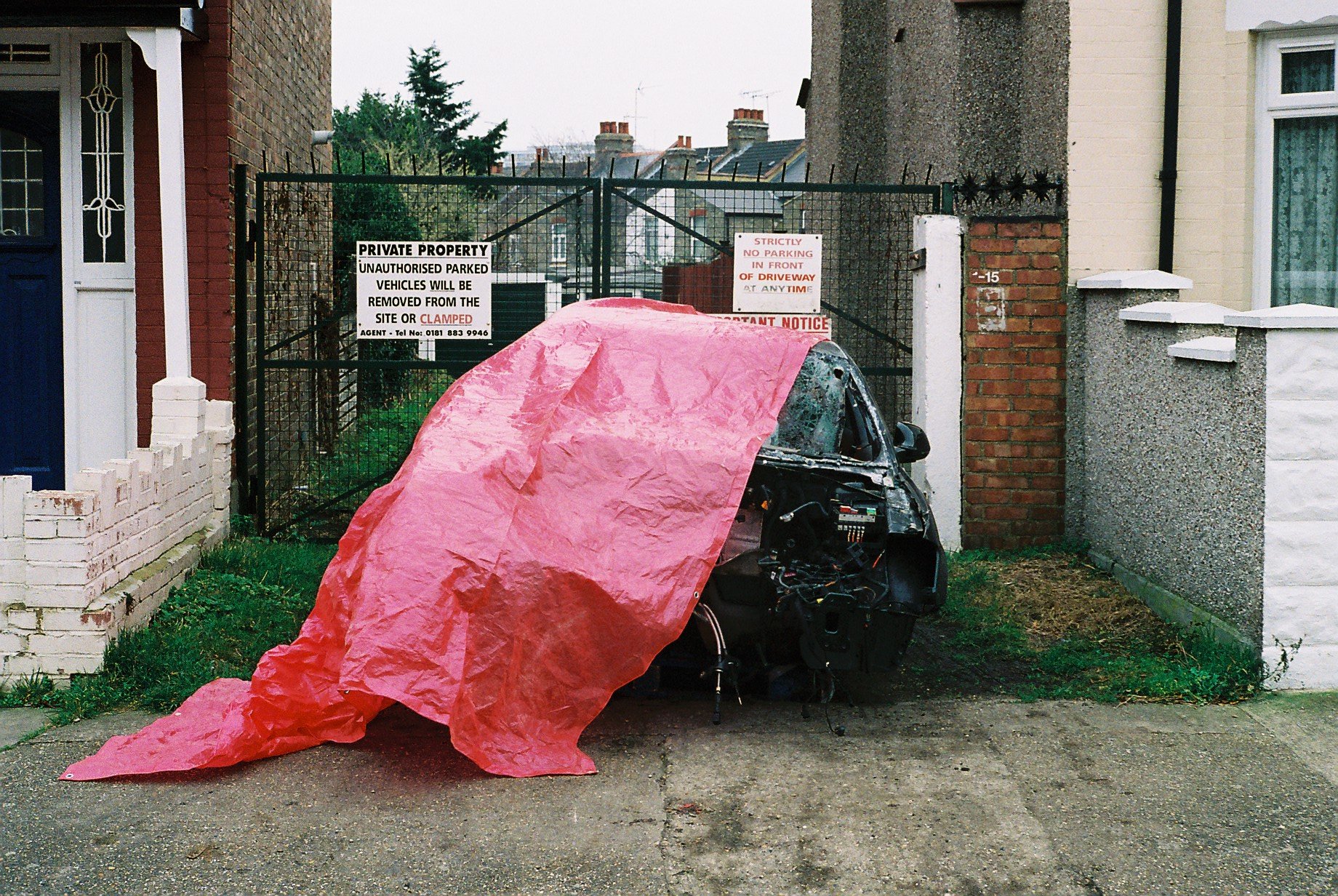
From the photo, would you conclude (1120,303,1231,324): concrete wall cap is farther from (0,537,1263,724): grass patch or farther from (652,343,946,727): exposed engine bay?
(652,343,946,727): exposed engine bay

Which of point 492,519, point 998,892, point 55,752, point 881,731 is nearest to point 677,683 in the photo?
point 881,731

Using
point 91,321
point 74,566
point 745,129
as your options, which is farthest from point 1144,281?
point 745,129

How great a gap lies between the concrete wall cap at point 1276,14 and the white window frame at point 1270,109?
0.37ft

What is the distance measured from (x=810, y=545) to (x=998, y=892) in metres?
1.78

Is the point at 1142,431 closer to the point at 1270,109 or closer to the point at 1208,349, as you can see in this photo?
the point at 1208,349

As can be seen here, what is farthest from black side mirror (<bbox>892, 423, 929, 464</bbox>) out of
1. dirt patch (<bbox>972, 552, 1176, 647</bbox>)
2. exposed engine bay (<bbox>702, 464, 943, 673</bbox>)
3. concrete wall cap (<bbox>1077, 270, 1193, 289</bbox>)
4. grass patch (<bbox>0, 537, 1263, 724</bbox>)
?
concrete wall cap (<bbox>1077, 270, 1193, 289</bbox>)

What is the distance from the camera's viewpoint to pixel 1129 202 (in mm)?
8141

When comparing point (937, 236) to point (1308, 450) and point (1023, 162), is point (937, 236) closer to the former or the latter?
point (1023, 162)

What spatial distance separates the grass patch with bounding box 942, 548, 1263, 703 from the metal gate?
69.0 inches

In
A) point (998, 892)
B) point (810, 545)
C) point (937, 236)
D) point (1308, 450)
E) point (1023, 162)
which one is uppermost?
point (1023, 162)

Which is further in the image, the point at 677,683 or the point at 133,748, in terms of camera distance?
the point at 677,683

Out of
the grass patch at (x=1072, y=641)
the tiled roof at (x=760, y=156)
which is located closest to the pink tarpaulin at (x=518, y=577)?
the grass patch at (x=1072, y=641)

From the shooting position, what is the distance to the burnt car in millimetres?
5340

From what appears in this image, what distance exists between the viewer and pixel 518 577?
4898 millimetres
